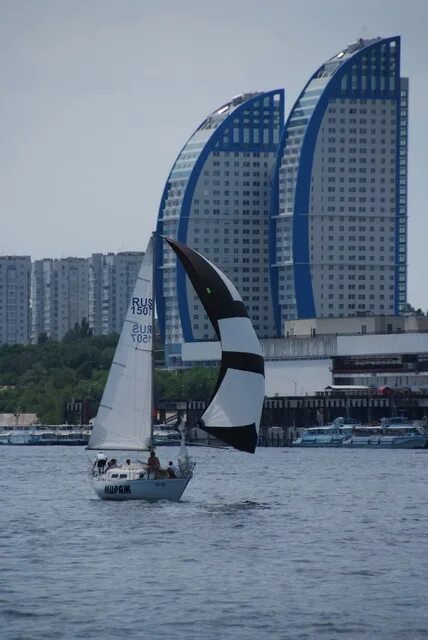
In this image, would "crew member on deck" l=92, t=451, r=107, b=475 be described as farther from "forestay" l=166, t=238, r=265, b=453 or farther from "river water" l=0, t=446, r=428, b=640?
"forestay" l=166, t=238, r=265, b=453

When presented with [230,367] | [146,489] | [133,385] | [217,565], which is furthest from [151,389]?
[217,565]

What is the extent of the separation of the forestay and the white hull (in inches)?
79.3

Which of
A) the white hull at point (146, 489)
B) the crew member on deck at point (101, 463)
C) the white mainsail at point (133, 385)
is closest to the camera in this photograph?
the white hull at point (146, 489)

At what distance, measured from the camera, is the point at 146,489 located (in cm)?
5784

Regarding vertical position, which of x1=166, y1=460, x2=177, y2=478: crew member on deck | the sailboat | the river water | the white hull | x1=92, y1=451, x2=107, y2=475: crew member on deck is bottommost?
the river water

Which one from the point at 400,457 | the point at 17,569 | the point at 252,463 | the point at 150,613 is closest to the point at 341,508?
the point at 17,569

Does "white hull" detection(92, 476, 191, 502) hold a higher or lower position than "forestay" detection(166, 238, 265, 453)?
lower

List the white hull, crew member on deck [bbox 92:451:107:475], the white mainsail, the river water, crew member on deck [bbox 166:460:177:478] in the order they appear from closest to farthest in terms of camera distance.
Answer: the river water → the white hull → crew member on deck [bbox 166:460:177:478] → the white mainsail → crew member on deck [bbox 92:451:107:475]

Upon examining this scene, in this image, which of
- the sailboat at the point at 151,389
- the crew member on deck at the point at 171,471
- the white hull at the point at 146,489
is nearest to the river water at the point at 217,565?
the white hull at the point at 146,489

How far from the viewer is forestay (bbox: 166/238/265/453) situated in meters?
57.8

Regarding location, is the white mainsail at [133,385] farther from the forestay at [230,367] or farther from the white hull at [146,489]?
the forestay at [230,367]

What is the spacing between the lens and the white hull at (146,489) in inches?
2276

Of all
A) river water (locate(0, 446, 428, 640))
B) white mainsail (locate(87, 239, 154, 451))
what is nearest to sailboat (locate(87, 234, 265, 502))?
white mainsail (locate(87, 239, 154, 451))

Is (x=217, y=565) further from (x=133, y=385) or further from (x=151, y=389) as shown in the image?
(x=133, y=385)
